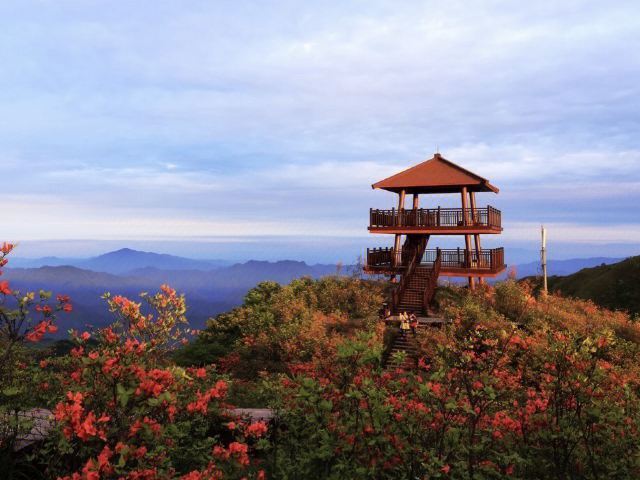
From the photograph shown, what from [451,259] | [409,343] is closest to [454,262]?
[451,259]

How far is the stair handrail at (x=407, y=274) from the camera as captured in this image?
2397 cm

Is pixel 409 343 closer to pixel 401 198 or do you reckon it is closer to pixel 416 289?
pixel 416 289

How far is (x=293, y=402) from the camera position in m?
7.36

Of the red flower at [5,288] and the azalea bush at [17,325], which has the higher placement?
the red flower at [5,288]

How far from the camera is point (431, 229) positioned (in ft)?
88.7

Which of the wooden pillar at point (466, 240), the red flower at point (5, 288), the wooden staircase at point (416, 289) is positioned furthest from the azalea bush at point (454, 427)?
the wooden pillar at point (466, 240)

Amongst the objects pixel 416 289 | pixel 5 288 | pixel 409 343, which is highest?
pixel 5 288

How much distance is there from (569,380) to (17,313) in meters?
6.62

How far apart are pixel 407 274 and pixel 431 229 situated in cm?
313

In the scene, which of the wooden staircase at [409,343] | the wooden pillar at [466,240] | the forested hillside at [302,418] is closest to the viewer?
the forested hillside at [302,418]

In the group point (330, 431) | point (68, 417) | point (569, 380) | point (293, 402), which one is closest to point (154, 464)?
point (68, 417)

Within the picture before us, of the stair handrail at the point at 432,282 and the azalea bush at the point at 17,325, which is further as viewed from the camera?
the stair handrail at the point at 432,282

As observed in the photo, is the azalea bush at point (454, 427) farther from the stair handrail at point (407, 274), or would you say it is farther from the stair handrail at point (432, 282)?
the stair handrail at point (407, 274)

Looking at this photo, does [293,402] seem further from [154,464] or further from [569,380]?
[569,380]
